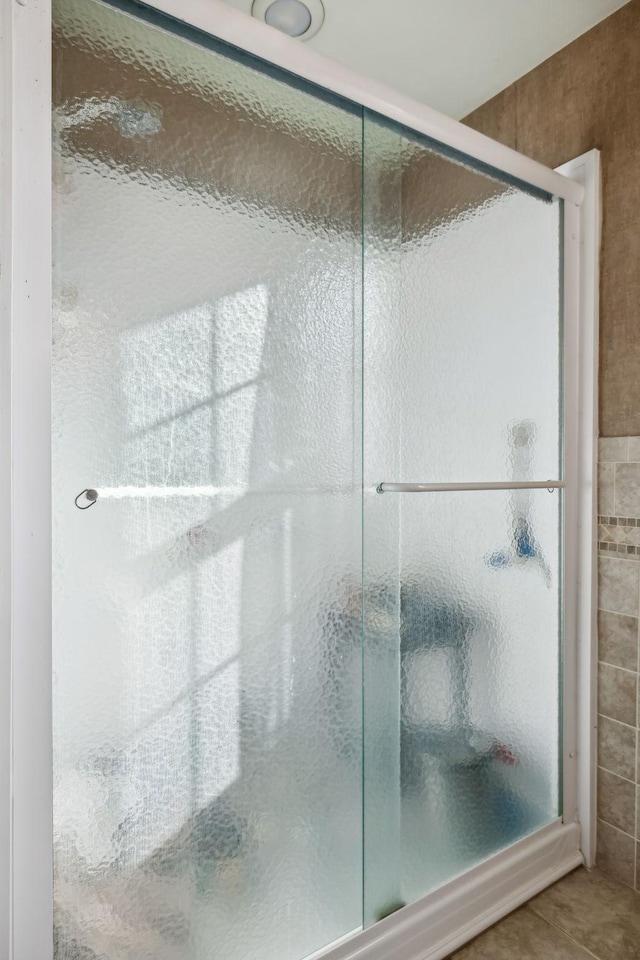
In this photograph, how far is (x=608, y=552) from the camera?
151 cm

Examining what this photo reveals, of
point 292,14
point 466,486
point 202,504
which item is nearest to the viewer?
point 202,504

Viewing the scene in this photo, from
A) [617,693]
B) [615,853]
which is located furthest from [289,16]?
[615,853]

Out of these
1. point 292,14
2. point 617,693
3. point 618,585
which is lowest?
point 617,693

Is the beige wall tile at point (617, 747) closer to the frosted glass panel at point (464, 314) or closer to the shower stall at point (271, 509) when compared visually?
the shower stall at point (271, 509)

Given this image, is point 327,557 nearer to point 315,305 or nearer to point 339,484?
point 339,484

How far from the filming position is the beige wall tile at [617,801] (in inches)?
57.1

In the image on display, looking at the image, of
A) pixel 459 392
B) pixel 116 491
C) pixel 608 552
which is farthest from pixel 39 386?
pixel 608 552

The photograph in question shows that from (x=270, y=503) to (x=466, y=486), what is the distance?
48 cm

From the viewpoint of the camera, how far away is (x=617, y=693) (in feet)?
4.87

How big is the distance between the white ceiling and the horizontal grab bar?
1.17 m

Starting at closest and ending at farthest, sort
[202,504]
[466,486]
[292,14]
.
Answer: [202,504], [466,486], [292,14]

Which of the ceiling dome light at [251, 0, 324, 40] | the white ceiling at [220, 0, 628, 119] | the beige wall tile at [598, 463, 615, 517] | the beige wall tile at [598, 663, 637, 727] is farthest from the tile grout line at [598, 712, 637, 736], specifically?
the ceiling dome light at [251, 0, 324, 40]

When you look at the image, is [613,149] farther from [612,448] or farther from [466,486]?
[466,486]

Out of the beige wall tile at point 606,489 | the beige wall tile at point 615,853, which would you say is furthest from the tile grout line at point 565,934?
the beige wall tile at point 606,489
